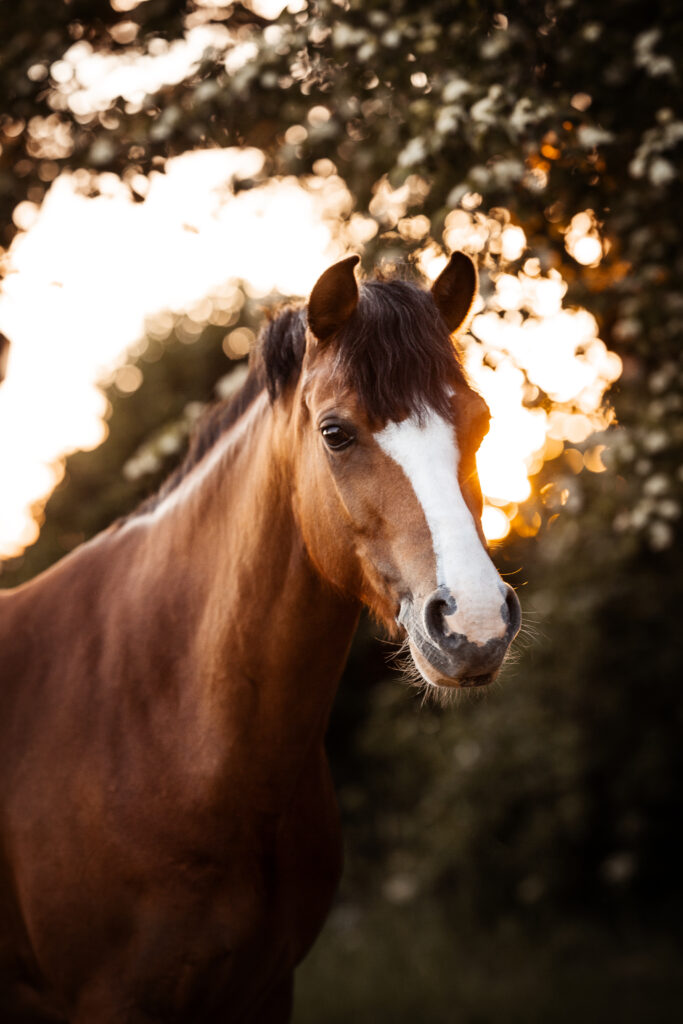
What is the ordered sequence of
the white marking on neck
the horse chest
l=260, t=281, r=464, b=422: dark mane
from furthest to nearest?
the white marking on neck
the horse chest
l=260, t=281, r=464, b=422: dark mane

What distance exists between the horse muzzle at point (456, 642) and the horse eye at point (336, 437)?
47cm

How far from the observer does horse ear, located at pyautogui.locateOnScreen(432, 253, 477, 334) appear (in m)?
2.43

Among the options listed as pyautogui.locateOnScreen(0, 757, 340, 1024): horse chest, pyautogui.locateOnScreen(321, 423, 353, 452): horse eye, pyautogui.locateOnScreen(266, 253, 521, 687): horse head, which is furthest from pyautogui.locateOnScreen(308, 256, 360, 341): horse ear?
pyautogui.locateOnScreen(0, 757, 340, 1024): horse chest

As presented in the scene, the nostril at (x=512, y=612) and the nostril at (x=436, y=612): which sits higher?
the nostril at (x=436, y=612)

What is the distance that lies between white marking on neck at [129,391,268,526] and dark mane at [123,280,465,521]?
16 centimetres

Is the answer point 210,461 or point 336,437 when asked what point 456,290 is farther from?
point 210,461

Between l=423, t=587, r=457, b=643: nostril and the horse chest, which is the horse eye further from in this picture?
the horse chest

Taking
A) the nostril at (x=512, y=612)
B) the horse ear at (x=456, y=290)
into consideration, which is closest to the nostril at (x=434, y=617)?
the nostril at (x=512, y=612)

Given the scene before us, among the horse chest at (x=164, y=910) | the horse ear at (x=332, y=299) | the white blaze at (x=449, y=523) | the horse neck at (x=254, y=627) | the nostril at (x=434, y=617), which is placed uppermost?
the horse ear at (x=332, y=299)

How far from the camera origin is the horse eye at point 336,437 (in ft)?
6.95

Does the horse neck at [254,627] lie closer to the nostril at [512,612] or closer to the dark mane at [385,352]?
the dark mane at [385,352]

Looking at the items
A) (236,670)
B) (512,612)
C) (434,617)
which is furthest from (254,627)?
(512,612)

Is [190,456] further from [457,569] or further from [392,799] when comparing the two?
[392,799]

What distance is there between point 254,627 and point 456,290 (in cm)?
118
